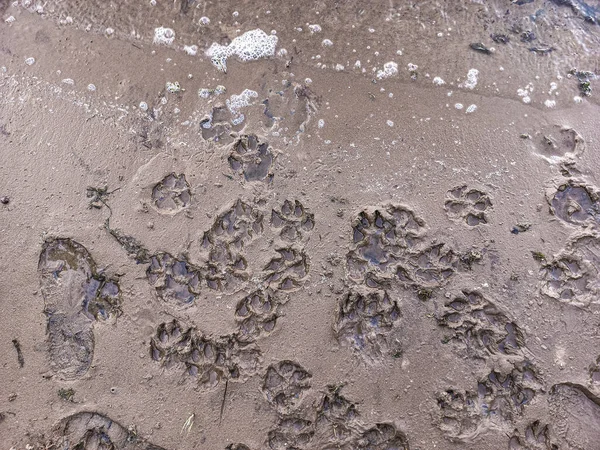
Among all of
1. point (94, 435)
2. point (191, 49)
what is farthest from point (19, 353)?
point (191, 49)

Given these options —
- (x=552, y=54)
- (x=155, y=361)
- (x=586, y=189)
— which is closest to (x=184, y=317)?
(x=155, y=361)

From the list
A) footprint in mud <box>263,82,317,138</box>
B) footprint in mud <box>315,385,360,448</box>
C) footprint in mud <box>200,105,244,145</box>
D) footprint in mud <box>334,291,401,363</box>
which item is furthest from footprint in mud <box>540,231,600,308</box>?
footprint in mud <box>200,105,244,145</box>

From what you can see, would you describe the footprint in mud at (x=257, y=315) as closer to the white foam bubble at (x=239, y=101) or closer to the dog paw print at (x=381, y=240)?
the dog paw print at (x=381, y=240)

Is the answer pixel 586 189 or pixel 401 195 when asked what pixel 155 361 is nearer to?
pixel 401 195

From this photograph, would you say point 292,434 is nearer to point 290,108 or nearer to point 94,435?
point 94,435

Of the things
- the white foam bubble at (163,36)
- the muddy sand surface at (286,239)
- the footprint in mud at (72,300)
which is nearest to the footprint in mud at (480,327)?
the muddy sand surface at (286,239)
